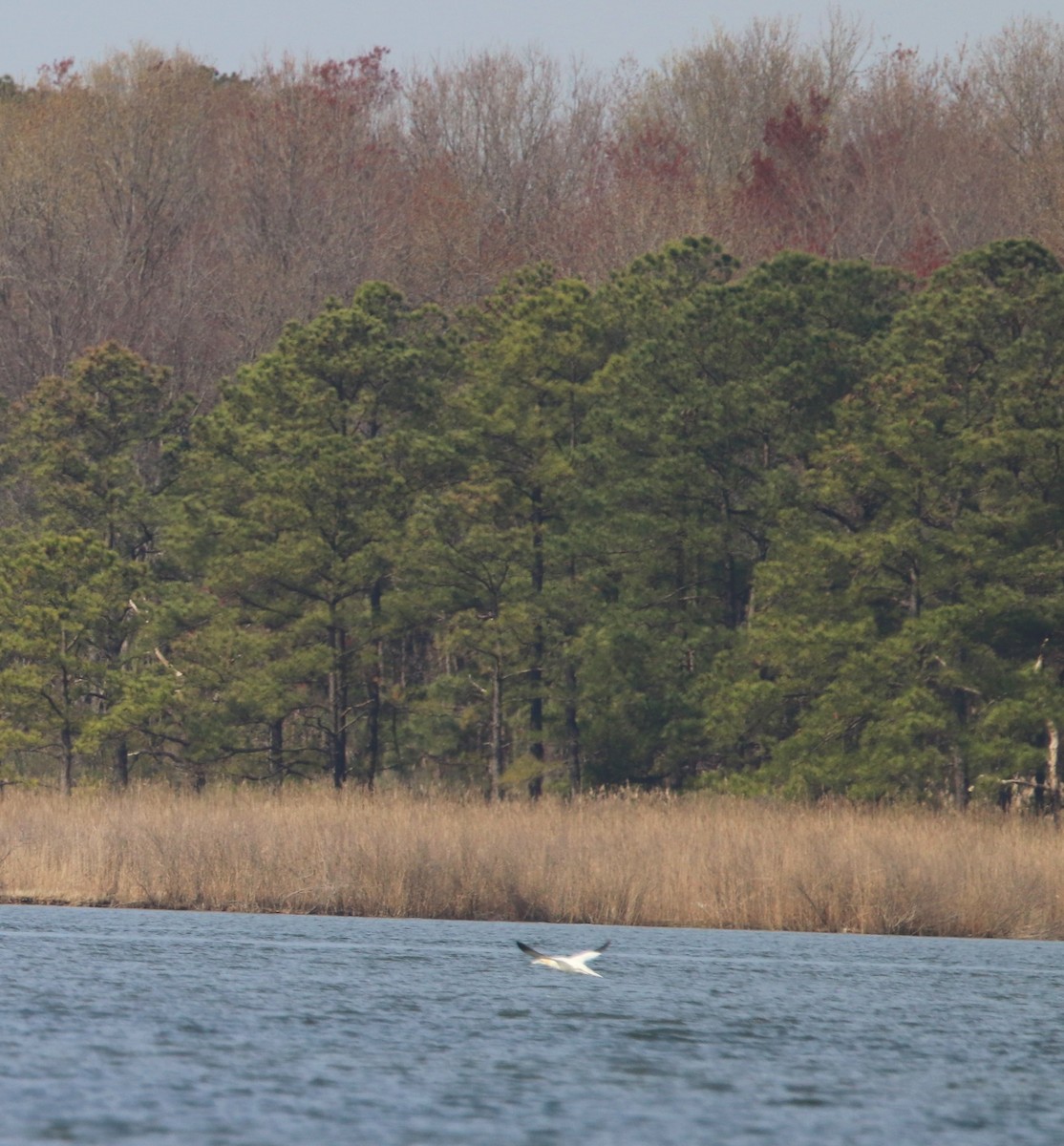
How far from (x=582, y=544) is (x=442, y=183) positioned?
2096cm

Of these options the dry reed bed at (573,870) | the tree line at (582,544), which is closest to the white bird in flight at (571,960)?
the dry reed bed at (573,870)

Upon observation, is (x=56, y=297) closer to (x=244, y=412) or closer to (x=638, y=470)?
(x=244, y=412)

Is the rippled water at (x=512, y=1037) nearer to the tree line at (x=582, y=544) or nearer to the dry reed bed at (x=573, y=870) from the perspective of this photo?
the dry reed bed at (x=573, y=870)

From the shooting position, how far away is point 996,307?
122ft

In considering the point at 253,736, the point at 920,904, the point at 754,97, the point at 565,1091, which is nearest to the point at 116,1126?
the point at 565,1091

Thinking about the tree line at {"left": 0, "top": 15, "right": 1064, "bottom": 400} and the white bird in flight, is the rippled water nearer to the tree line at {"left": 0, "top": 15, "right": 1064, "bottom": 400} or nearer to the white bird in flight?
the white bird in flight

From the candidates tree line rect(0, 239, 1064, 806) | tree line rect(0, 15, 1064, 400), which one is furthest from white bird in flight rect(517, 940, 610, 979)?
tree line rect(0, 15, 1064, 400)

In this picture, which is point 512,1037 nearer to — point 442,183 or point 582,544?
point 582,544

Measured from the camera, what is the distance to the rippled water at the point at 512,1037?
12.0 meters

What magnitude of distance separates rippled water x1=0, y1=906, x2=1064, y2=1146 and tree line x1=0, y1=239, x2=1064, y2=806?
1397 centimetres

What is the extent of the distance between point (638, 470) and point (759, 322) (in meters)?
3.50

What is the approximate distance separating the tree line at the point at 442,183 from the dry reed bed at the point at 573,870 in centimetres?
2556

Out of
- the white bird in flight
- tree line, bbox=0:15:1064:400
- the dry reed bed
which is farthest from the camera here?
tree line, bbox=0:15:1064:400

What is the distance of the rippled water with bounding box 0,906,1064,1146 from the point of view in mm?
12039
